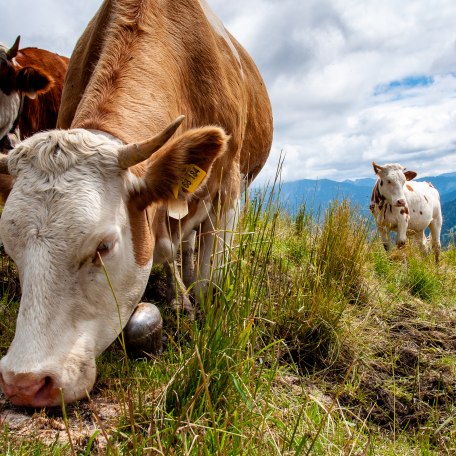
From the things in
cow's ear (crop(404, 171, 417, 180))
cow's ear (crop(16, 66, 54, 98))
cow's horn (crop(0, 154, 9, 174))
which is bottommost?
cow's horn (crop(0, 154, 9, 174))

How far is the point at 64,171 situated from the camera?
2.18 meters

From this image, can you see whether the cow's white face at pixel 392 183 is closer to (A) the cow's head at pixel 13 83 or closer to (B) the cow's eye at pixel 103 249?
(A) the cow's head at pixel 13 83

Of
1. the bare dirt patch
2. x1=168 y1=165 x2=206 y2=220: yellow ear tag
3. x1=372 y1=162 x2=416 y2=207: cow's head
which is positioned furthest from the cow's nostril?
x1=372 y1=162 x2=416 y2=207: cow's head

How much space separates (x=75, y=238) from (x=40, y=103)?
16.7 ft

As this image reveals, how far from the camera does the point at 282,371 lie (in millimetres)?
2729

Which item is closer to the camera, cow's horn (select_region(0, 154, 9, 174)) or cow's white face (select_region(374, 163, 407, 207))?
cow's horn (select_region(0, 154, 9, 174))

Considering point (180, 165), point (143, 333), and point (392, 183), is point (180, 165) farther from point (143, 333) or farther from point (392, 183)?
point (392, 183)

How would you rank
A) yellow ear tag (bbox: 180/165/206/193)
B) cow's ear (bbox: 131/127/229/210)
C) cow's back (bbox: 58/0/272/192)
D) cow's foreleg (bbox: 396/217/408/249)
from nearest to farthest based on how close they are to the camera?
cow's ear (bbox: 131/127/229/210) < yellow ear tag (bbox: 180/165/206/193) < cow's back (bbox: 58/0/272/192) < cow's foreleg (bbox: 396/217/408/249)

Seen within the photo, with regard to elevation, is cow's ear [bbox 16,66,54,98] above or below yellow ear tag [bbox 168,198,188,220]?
above

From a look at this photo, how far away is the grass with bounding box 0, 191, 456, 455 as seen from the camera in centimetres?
183

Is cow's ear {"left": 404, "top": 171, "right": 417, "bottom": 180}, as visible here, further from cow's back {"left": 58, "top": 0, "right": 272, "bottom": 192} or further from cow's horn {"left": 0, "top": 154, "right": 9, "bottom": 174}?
cow's horn {"left": 0, "top": 154, "right": 9, "bottom": 174}

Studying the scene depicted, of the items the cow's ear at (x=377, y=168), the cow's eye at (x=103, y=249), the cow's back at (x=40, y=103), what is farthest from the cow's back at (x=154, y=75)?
the cow's ear at (x=377, y=168)

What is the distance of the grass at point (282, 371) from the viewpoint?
6.00 feet

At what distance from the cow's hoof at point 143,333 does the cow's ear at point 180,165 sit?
77 cm
